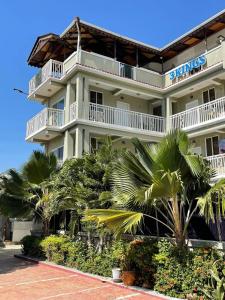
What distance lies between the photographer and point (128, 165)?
9.92 metres

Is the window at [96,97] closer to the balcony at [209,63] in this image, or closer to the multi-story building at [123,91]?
the multi-story building at [123,91]

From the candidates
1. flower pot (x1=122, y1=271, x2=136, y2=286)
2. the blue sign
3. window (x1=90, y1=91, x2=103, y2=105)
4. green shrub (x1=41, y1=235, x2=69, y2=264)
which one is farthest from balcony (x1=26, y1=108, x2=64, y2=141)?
flower pot (x1=122, y1=271, x2=136, y2=286)

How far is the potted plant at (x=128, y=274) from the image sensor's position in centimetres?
1021

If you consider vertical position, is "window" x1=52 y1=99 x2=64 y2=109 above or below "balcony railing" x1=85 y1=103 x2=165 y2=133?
above

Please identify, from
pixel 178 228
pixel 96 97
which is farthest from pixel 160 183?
pixel 96 97

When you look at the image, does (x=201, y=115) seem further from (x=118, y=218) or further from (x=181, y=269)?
(x=181, y=269)

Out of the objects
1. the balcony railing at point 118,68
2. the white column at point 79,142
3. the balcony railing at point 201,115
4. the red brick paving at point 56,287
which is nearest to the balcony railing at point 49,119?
the white column at point 79,142

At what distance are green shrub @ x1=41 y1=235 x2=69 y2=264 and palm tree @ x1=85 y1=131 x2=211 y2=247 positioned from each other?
5.25 metres

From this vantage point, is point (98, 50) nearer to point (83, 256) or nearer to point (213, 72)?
point (213, 72)

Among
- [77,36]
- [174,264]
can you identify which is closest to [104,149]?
[174,264]

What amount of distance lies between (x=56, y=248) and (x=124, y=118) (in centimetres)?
975

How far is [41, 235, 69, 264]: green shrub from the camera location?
14348 millimetres

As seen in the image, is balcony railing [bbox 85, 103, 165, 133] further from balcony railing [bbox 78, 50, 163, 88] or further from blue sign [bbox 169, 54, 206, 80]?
blue sign [bbox 169, 54, 206, 80]

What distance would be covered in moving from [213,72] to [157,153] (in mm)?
13359
